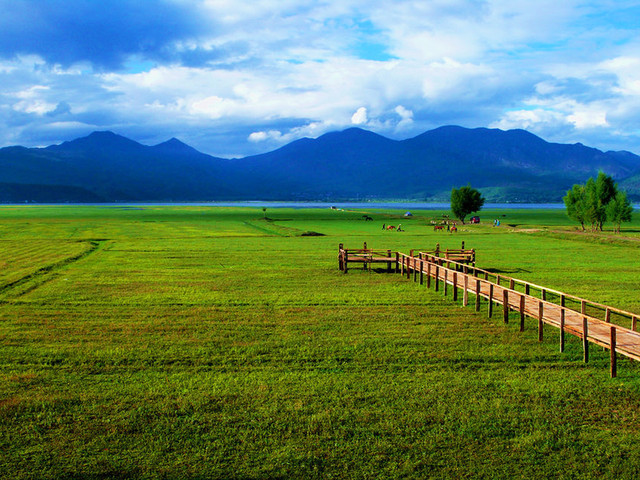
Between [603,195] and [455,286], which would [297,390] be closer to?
[455,286]

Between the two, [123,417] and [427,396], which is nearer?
[123,417]

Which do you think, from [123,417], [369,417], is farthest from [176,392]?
[369,417]

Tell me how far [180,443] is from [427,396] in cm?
581

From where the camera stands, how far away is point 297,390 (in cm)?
1338

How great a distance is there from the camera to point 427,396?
13.0 meters

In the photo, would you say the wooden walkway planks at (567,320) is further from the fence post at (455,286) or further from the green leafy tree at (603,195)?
the green leafy tree at (603,195)

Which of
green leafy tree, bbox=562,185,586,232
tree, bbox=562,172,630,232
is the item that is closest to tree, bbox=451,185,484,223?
green leafy tree, bbox=562,185,586,232

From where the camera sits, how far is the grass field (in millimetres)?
10164

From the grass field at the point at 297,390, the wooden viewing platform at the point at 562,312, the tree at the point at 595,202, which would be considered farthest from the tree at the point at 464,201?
the grass field at the point at 297,390

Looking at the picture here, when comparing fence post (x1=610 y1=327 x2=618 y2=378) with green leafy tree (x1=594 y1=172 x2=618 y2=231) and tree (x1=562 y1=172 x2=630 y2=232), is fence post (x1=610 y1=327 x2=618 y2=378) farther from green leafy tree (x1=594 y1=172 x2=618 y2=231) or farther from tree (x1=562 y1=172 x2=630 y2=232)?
green leafy tree (x1=594 y1=172 x2=618 y2=231)

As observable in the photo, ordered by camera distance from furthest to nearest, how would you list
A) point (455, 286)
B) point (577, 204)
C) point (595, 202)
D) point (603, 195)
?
point (577, 204), point (603, 195), point (595, 202), point (455, 286)

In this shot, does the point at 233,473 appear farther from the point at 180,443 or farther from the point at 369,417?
the point at 369,417

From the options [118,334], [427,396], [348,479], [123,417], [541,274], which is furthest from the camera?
[541,274]

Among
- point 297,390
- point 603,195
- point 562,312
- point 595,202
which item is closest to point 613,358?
point 562,312
